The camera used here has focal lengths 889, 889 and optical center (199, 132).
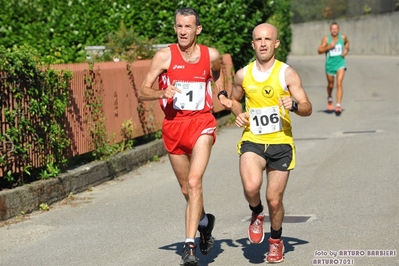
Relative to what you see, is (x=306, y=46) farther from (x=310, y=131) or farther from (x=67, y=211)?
(x=67, y=211)

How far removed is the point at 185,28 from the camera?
747 cm

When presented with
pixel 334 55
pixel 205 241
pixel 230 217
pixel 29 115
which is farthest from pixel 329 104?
pixel 205 241

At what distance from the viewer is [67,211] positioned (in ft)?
33.3

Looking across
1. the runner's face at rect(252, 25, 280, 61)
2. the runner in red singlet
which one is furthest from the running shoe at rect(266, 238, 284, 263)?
the runner's face at rect(252, 25, 280, 61)

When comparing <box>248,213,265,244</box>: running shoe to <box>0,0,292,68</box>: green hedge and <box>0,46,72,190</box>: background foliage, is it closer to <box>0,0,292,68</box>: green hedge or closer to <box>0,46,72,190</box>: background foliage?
<box>0,46,72,190</box>: background foliage

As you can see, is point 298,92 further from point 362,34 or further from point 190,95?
point 362,34

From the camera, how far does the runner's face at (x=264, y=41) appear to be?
721 cm

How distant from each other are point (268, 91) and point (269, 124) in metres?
0.27

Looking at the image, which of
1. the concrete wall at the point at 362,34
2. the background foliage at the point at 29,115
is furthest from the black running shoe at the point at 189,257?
the concrete wall at the point at 362,34

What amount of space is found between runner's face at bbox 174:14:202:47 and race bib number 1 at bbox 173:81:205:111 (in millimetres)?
347

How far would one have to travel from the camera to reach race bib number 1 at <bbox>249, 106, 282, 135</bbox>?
285 inches

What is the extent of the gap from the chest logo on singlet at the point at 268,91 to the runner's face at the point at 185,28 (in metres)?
0.77

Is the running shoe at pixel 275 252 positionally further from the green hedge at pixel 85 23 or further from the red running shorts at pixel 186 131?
the green hedge at pixel 85 23

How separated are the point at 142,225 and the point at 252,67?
2.54 m
